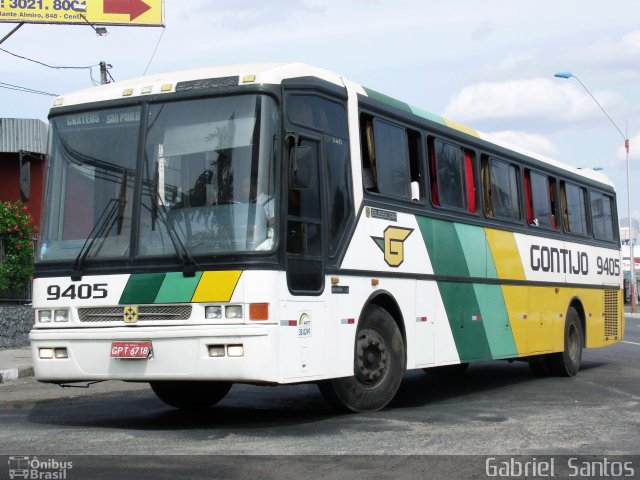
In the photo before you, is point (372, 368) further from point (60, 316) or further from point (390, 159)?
point (60, 316)

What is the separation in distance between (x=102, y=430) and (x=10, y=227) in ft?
45.4

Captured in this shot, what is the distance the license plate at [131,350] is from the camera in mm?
8914

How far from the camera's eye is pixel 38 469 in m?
6.89

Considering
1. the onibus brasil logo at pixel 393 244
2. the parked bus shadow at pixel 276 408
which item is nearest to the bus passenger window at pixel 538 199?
the parked bus shadow at pixel 276 408

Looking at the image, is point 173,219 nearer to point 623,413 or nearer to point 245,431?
point 245,431

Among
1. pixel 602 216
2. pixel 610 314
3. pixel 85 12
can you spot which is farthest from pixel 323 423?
pixel 85 12

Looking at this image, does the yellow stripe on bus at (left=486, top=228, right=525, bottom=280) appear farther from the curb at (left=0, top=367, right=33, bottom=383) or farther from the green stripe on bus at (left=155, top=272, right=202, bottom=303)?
the curb at (left=0, top=367, right=33, bottom=383)

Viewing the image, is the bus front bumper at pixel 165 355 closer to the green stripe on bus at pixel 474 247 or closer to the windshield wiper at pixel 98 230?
the windshield wiper at pixel 98 230

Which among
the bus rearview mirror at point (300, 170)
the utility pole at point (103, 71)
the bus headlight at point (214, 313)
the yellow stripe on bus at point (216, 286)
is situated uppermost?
the utility pole at point (103, 71)

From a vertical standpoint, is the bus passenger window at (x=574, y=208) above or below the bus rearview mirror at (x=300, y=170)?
above

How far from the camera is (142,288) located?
903cm

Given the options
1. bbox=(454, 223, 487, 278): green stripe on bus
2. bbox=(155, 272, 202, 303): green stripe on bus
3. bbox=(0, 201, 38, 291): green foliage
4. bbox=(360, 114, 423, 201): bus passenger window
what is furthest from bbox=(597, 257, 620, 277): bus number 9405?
bbox=(0, 201, 38, 291): green foliage

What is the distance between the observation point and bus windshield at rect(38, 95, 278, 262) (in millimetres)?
8883

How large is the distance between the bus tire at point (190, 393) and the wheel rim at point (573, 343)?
22.8 ft
